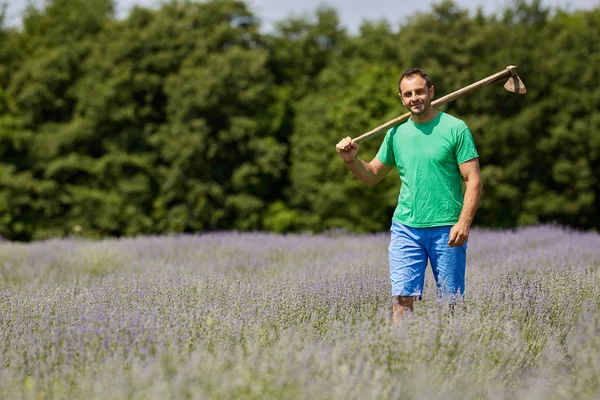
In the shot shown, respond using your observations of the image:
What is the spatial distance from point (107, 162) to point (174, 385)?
19624 millimetres

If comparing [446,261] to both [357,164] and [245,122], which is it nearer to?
[357,164]

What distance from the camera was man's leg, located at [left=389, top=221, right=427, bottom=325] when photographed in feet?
11.7

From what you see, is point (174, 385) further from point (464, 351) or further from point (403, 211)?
point (403, 211)

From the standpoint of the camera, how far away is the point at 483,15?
22.3m

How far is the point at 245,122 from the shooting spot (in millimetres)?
21156

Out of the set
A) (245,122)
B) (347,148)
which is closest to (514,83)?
(347,148)

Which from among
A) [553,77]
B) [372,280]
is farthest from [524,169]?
[372,280]

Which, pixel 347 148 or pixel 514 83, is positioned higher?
pixel 514 83

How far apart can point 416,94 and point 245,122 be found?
58.6 ft

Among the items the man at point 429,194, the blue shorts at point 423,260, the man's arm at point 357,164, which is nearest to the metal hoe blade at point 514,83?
the man at point 429,194

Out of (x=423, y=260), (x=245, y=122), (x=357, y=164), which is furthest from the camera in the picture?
(x=245, y=122)

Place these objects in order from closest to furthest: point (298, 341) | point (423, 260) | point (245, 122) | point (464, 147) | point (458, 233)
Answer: point (298, 341), point (458, 233), point (464, 147), point (423, 260), point (245, 122)

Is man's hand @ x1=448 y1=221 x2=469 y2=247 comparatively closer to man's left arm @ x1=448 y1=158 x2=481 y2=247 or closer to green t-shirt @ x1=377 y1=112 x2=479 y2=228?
man's left arm @ x1=448 y1=158 x2=481 y2=247

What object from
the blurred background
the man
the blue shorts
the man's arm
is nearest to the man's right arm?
the man's arm
